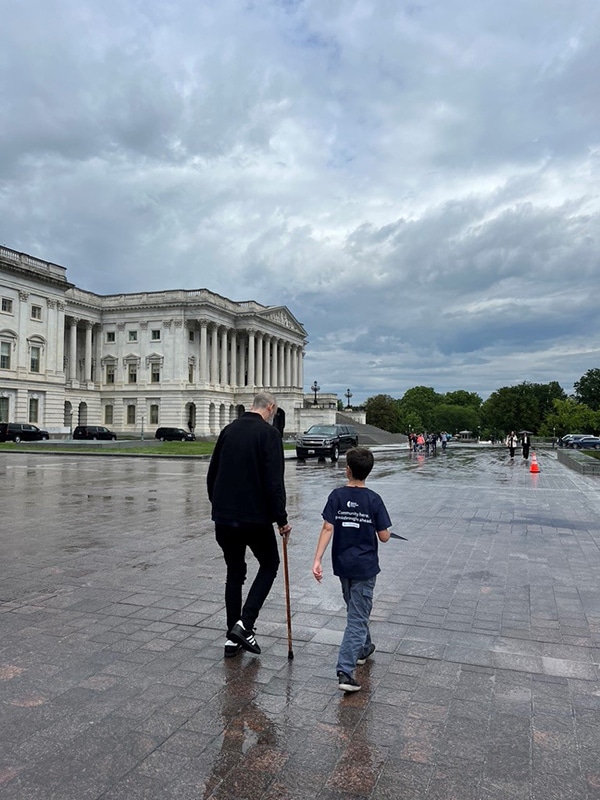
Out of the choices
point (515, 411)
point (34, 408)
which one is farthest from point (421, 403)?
point (34, 408)

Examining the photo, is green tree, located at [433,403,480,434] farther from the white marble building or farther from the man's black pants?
the man's black pants

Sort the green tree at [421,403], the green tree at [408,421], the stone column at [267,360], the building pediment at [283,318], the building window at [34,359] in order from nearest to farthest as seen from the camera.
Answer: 1. the building window at [34,359]
2. the building pediment at [283,318]
3. the stone column at [267,360]
4. the green tree at [408,421]
5. the green tree at [421,403]

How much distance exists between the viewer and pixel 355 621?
460 centimetres

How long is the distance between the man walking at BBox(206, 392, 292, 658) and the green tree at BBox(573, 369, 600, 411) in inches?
5497

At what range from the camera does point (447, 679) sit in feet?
15.3

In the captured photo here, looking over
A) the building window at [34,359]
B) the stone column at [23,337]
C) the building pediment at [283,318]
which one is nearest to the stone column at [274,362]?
the building pediment at [283,318]

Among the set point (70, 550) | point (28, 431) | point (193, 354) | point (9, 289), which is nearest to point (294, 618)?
point (70, 550)

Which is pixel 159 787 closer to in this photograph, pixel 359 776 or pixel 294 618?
pixel 359 776

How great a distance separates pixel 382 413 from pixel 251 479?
421ft

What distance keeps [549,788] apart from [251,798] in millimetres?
1520

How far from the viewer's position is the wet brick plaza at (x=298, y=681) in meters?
3.37

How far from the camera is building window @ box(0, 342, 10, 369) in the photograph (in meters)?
63.4

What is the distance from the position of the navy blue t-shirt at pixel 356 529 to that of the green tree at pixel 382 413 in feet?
413

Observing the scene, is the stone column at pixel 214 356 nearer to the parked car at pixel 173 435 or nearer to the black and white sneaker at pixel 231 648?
the parked car at pixel 173 435
